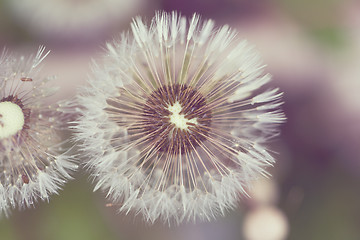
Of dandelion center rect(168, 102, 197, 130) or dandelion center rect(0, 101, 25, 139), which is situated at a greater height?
dandelion center rect(0, 101, 25, 139)

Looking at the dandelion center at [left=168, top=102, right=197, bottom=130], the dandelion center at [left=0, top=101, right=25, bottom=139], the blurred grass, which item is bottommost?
the blurred grass

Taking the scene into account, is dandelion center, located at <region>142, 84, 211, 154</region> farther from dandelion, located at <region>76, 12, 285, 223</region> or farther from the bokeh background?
the bokeh background

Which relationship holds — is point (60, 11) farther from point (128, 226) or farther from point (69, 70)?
point (128, 226)

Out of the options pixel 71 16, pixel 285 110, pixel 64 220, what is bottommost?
pixel 64 220

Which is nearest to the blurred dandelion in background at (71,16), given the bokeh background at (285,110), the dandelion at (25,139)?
the bokeh background at (285,110)

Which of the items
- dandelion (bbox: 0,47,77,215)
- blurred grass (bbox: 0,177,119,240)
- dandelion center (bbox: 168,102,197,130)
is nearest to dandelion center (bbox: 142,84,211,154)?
dandelion center (bbox: 168,102,197,130)

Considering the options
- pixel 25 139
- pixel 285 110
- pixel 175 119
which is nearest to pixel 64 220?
pixel 25 139

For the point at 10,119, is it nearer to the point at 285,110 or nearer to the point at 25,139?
the point at 25,139
